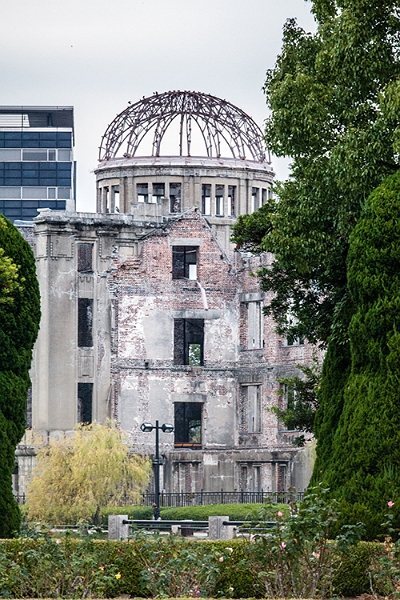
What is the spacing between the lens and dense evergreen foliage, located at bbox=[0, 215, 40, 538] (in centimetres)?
2331

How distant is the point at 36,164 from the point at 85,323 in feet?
187

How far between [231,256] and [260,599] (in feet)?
127

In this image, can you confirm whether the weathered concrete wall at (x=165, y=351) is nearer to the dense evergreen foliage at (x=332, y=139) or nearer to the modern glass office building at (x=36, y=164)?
the dense evergreen foliage at (x=332, y=139)

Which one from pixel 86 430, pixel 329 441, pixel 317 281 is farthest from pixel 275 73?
pixel 86 430

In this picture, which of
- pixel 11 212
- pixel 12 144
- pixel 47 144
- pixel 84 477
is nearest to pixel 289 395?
pixel 84 477

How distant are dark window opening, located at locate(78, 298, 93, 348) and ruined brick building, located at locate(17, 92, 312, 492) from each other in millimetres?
38

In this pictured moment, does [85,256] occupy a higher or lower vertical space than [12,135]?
lower

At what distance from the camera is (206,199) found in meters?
64.8

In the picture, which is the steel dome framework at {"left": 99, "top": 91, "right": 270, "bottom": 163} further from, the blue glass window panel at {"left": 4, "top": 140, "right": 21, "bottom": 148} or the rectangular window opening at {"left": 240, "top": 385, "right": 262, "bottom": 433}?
the blue glass window panel at {"left": 4, "top": 140, "right": 21, "bottom": 148}

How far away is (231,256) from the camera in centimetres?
5625

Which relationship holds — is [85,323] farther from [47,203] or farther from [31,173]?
[31,173]

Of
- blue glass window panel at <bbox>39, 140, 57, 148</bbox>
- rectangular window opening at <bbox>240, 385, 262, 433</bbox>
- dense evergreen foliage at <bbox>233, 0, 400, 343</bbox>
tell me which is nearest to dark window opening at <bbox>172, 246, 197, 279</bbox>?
rectangular window opening at <bbox>240, 385, 262, 433</bbox>

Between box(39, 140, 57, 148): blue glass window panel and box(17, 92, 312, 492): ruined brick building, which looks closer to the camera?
box(17, 92, 312, 492): ruined brick building

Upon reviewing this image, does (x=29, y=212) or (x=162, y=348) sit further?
(x=29, y=212)
